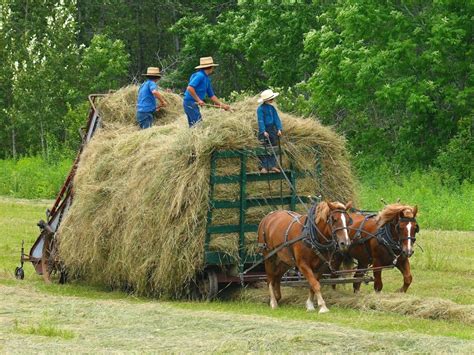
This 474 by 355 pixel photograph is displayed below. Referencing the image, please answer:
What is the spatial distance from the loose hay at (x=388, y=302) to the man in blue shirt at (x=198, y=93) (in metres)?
2.70

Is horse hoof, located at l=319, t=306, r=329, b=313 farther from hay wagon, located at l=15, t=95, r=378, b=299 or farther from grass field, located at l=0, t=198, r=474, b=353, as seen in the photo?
hay wagon, located at l=15, t=95, r=378, b=299

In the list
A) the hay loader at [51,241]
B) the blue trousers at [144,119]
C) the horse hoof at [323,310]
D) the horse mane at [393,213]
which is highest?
the blue trousers at [144,119]

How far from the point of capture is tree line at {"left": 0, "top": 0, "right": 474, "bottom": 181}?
3084 centimetres

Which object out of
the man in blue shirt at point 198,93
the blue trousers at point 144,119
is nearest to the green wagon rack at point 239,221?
the man in blue shirt at point 198,93

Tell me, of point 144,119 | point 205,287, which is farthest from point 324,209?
point 144,119

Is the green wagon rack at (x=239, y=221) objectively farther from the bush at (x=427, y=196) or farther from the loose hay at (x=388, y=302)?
the bush at (x=427, y=196)

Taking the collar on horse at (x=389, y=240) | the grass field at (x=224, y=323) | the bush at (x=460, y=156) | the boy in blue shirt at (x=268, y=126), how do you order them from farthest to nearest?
the bush at (x=460, y=156)
the boy in blue shirt at (x=268, y=126)
the collar on horse at (x=389, y=240)
the grass field at (x=224, y=323)

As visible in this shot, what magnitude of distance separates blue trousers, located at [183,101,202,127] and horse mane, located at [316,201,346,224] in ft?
9.37

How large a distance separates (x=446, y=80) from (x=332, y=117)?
4.42m

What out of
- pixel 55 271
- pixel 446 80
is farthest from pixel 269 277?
pixel 446 80

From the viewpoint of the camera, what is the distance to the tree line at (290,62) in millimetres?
30844

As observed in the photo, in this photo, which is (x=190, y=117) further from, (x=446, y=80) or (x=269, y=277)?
(x=446, y=80)

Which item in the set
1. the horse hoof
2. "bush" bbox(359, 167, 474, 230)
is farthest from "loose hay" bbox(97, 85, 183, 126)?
"bush" bbox(359, 167, 474, 230)

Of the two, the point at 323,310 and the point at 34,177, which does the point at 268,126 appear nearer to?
the point at 323,310
